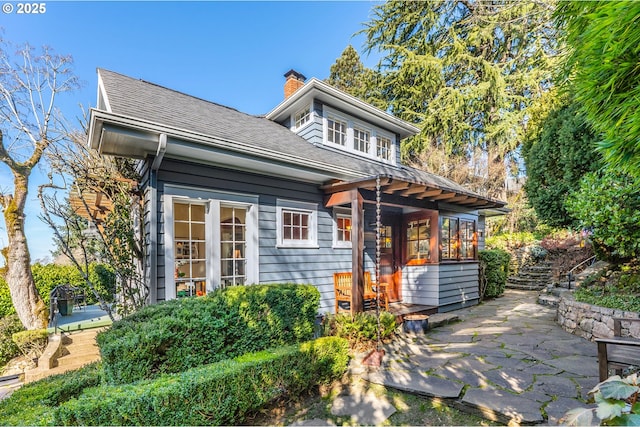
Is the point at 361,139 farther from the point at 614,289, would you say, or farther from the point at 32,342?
the point at 32,342

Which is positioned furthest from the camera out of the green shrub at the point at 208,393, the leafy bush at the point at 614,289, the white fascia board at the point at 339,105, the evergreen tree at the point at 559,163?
the white fascia board at the point at 339,105

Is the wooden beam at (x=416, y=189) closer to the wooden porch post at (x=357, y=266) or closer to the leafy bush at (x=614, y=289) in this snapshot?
the wooden porch post at (x=357, y=266)

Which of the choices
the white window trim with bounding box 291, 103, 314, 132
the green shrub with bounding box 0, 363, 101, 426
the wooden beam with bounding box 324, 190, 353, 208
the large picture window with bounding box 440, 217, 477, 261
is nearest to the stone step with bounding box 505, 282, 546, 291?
the large picture window with bounding box 440, 217, 477, 261

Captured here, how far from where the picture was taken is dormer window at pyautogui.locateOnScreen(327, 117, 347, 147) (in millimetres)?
7496

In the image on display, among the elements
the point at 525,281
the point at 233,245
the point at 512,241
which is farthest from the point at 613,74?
the point at 512,241

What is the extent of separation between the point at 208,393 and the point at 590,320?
6139mm

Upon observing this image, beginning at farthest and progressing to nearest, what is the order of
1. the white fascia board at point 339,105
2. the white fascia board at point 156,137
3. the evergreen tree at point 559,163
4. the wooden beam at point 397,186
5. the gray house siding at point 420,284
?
the gray house siding at point 420,284, the white fascia board at point 339,105, the evergreen tree at point 559,163, the wooden beam at point 397,186, the white fascia board at point 156,137

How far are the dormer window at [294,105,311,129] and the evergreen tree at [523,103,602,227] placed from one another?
5.85m

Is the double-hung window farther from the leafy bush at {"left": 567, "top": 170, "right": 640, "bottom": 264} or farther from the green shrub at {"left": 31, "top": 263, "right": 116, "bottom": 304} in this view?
the green shrub at {"left": 31, "top": 263, "right": 116, "bottom": 304}

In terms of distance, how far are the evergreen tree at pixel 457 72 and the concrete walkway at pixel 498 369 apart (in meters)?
11.1

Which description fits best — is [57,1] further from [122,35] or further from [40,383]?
[40,383]

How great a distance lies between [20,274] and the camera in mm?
6930

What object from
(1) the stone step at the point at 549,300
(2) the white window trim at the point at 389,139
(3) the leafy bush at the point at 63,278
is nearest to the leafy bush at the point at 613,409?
(2) the white window trim at the point at 389,139

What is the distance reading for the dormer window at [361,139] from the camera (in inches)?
316
